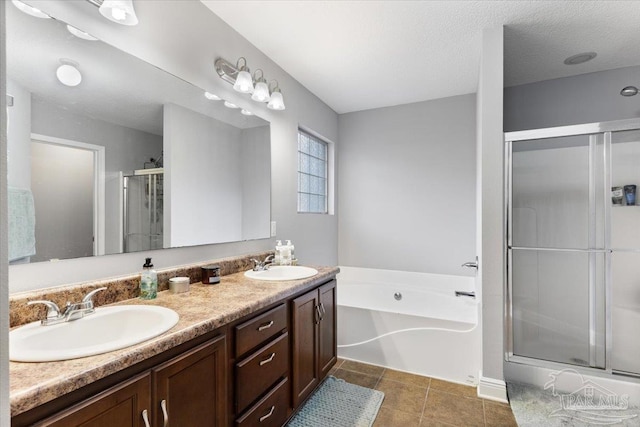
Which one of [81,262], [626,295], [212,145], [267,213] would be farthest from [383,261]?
[81,262]

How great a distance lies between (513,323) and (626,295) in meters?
0.80

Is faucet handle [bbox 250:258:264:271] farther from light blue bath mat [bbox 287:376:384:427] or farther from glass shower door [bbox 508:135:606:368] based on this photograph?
glass shower door [bbox 508:135:606:368]

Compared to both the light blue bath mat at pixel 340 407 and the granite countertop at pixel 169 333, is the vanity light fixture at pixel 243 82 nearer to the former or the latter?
the granite countertop at pixel 169 333

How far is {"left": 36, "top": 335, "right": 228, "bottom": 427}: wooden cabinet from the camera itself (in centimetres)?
78

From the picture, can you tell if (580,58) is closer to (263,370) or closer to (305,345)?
(305,345)

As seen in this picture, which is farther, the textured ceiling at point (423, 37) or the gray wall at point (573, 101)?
the gray wall at point (573, 101)

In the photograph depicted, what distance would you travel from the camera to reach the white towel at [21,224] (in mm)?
1044

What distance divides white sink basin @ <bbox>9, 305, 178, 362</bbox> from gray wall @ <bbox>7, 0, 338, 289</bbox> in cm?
22

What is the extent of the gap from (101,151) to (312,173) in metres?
2.32

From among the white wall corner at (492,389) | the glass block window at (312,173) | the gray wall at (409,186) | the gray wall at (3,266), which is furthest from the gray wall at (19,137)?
the gray wall at (409,186)

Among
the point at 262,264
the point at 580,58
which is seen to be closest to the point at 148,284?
the point at 262,264

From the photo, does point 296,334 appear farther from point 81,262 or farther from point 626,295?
point 626,295

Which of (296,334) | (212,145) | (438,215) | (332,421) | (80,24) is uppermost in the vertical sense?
(80,24)

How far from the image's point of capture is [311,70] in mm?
2658
